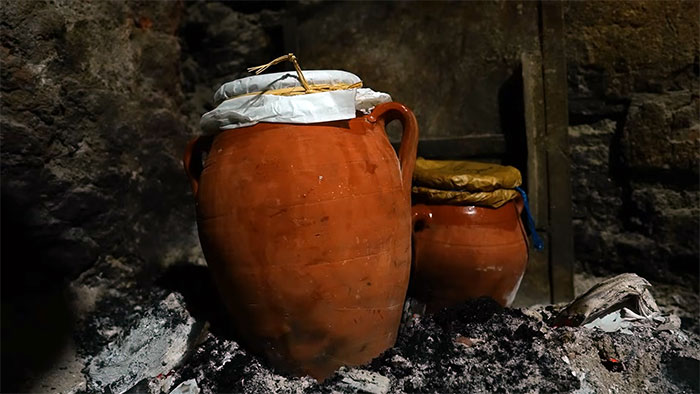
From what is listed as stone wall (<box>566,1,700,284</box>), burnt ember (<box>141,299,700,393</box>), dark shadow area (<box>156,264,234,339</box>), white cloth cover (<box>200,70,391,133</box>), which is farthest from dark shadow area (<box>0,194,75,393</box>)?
stone wall (<box>566,1,700,284</box>)

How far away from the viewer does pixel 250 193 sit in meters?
1.31

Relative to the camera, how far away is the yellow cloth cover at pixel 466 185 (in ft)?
5.36

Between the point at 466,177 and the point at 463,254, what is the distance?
23cm

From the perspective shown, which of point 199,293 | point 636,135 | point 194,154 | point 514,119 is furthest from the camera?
point 514,119

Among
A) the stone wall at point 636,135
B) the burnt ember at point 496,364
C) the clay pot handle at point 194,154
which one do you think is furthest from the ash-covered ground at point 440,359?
the stone wall at point 636,135

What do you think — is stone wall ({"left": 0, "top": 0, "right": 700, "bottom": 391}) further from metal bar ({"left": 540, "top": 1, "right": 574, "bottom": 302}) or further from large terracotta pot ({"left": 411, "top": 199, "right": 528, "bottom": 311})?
large terracotta pot ({"left": 411, "top": 199, "right": 528, "bottom": 311})

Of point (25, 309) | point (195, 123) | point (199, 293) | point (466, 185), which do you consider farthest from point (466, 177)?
point (25, 309)

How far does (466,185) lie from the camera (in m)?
1.63

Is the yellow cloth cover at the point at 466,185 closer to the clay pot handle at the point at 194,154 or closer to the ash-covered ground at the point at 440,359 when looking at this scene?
the ash-covered ground at the point at 440,359

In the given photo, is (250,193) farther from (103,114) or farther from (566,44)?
(566,44)

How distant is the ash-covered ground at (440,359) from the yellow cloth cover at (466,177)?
0.34 m

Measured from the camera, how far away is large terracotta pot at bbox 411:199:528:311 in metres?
1.64

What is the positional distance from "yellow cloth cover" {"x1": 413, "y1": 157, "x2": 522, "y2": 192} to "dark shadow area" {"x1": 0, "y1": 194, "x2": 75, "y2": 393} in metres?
1.15

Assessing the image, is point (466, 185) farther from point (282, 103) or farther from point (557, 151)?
point (282, 103)
